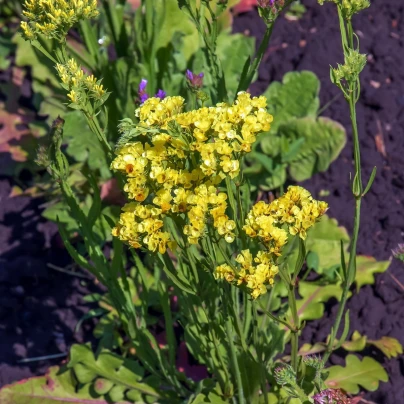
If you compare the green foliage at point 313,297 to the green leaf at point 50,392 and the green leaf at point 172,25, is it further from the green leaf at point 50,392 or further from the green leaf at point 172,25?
the green leaf at point 172,25

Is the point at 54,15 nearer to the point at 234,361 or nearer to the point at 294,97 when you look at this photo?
the point at 234,361

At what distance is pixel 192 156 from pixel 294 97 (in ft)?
5.58

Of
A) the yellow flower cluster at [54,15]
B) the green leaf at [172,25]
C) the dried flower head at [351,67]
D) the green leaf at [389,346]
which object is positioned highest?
the green leaf at [172,25]

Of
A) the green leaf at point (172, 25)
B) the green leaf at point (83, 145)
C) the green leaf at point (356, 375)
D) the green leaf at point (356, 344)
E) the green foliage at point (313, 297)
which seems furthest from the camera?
the green leaf at point (172, 25)

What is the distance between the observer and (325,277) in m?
2.65

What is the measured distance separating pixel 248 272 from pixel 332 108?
210cm

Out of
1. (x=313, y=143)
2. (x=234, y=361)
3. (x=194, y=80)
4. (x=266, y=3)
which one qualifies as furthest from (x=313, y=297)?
(x=266, y=3)

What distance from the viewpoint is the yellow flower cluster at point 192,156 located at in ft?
4.51

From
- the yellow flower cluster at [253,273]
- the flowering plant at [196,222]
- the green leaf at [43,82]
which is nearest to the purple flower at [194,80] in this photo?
the flowering plant at [196,222]

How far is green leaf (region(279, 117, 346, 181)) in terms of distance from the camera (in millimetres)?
2852

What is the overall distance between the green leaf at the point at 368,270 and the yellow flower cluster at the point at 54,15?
149 cm

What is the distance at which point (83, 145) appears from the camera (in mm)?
3008

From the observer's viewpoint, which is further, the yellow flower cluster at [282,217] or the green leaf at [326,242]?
the green leaf at [326,242]

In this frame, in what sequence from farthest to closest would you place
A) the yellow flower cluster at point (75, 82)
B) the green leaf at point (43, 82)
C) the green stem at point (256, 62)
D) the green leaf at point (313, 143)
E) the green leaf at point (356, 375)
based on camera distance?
the green leaf at point (43, 82) < the green leaf at point (313, 143) < the green leaf at point (356, 375) < the green stem at point (256, 62) < the yellow flower cluster at point (75, 82)
